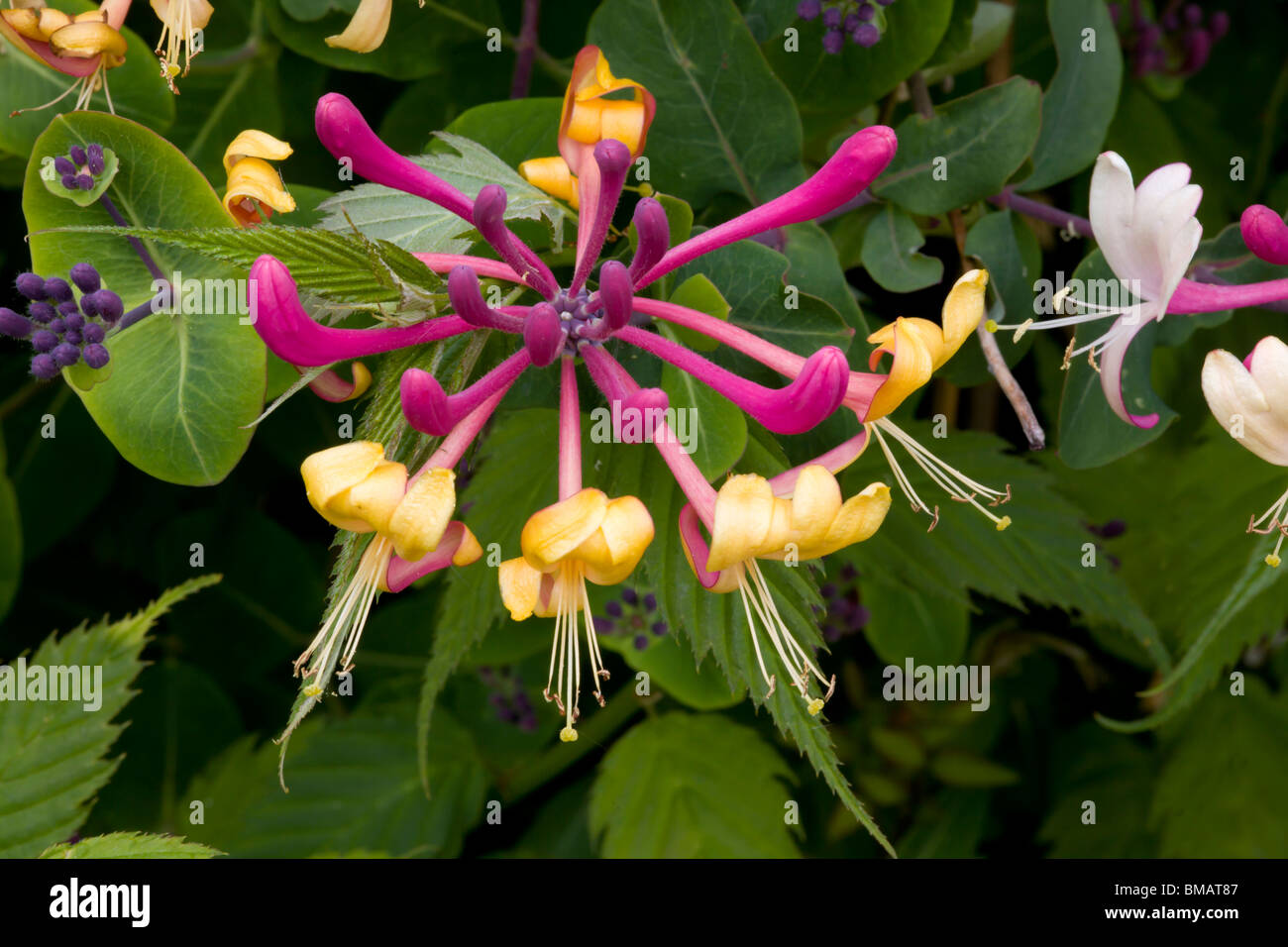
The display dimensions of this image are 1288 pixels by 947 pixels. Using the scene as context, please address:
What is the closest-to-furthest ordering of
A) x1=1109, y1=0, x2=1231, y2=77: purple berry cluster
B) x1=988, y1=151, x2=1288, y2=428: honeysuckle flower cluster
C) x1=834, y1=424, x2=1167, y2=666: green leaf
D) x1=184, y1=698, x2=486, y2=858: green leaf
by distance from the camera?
x1=988, y1=151, x2=1288, y2=428: honeysuckle flower cluster, x1=834, y1=424, x2=1167, y2=666: green leaf, x1=1109, y1=0, x2=1231, y2=77: purple berry cluster, x1=184, y1=698, x2=486, y2=858: green leaf

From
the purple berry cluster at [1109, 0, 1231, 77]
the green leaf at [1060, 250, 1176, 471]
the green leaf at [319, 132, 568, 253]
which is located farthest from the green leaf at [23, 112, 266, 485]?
the purple berry cluster at [1109, 0, 1231, 77]

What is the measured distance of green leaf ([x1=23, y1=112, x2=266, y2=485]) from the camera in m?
0.70

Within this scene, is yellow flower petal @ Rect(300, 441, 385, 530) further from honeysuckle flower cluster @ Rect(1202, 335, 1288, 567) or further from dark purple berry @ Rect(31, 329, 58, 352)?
honeysuckle flower cluster @ Rect(1202, 335, 1288, 567)

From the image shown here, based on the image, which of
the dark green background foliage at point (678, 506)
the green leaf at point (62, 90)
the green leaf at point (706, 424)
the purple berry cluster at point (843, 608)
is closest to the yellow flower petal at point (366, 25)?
the dark green background foliage at point (678, 506)

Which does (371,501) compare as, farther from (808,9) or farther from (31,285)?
(808,9)

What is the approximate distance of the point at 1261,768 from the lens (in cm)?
119

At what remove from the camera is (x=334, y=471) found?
53 centimetres

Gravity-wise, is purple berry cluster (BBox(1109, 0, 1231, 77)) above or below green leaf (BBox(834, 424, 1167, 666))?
above

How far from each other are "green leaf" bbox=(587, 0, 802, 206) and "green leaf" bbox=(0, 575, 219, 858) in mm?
535

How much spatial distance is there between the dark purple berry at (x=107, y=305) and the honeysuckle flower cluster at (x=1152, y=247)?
58 cm

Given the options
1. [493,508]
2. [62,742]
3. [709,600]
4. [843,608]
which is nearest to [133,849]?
[62,742]

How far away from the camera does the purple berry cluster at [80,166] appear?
0.68 m

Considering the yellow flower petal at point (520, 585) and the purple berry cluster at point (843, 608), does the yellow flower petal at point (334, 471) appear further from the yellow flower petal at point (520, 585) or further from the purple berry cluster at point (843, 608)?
the purple berry cluster at point (843, 608)

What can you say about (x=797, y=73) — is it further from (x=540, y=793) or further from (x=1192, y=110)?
(x=540, y=793)
